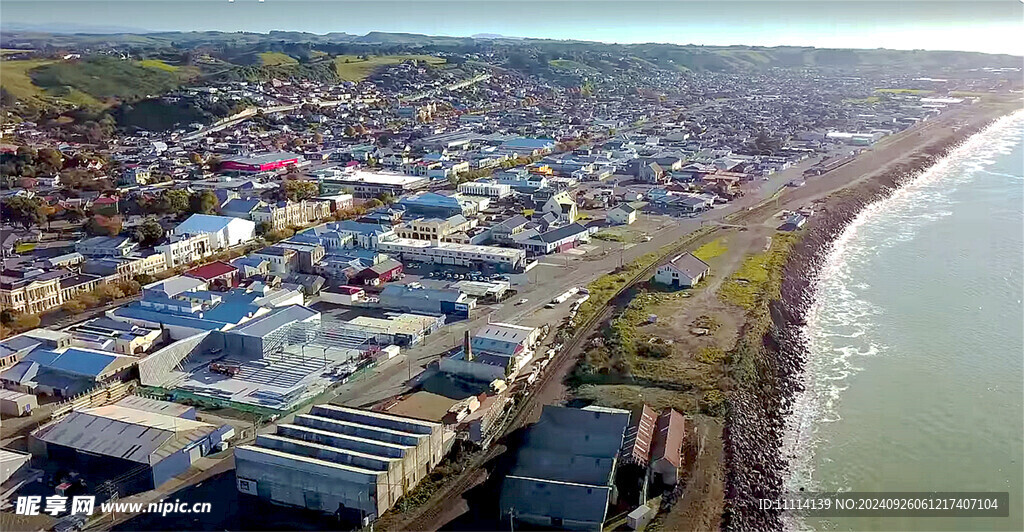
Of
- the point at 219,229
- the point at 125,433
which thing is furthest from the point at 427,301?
the point at 219,229

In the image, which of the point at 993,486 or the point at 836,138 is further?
the point at 836,138

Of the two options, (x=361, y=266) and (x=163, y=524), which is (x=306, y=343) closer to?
(x=361, y=266)

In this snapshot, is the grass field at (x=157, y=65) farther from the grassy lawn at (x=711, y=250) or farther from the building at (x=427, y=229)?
the grassy lawn at (x=711, y=250)

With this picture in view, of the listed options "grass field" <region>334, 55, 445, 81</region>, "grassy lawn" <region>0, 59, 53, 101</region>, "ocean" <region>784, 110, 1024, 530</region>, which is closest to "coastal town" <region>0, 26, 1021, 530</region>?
"ocean" <region>784, 110, 1024, 530</region>

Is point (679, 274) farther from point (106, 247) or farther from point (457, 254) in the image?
point (106, 247)

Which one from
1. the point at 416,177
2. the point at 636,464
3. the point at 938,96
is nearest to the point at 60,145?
the point at 416,177

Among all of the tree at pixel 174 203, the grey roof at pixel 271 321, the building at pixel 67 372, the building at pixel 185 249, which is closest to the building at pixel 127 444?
the building at pixel 67 372
